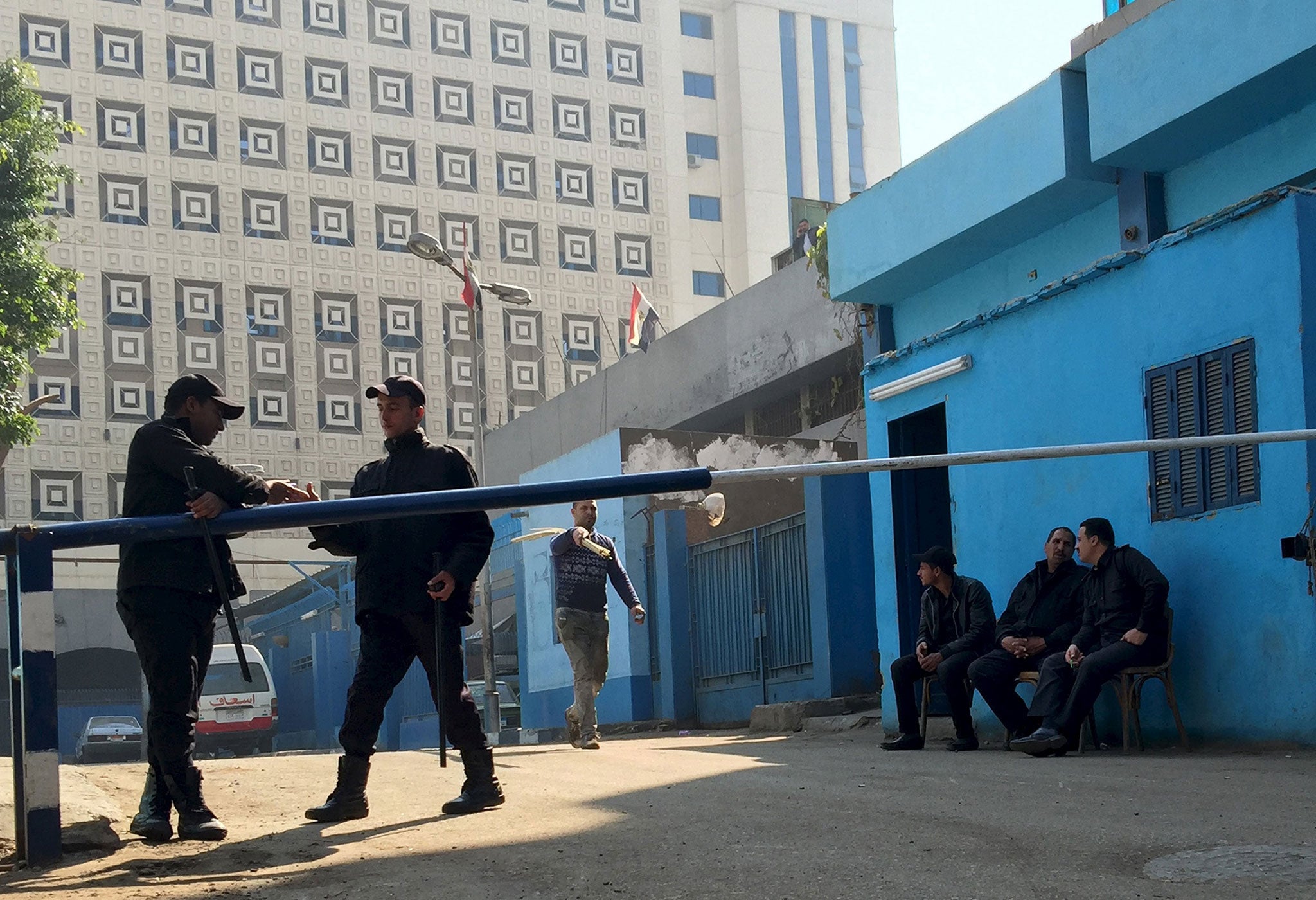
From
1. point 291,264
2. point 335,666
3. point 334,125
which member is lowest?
point 335,666

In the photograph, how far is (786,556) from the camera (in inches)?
669

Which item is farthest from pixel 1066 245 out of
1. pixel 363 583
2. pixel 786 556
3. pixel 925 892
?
pixel 925 892

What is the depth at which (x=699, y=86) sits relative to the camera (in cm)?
6550

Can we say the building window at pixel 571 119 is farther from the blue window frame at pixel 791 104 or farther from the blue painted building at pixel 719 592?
the blue painted building at pixel 719 592

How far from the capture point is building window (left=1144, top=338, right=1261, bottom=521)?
9.65 m

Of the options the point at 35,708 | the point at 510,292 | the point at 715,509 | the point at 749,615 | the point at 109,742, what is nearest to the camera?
the point at 35,708

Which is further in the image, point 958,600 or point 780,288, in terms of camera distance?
point 780,288

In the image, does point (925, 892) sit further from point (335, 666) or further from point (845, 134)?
point (845, 134)

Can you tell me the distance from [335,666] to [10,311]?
9.89 m

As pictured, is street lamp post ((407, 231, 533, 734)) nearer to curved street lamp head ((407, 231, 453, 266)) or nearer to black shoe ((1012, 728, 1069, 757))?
curved street lamp head ((407, 231, 453, 266))

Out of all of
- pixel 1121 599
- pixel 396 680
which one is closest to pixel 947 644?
pixel 1121 599

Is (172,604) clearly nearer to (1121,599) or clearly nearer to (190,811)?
(190,811)

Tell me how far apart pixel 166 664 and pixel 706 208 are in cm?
5986

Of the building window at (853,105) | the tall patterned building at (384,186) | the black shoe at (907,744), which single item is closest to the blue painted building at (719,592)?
the black shoe at (907,744)
